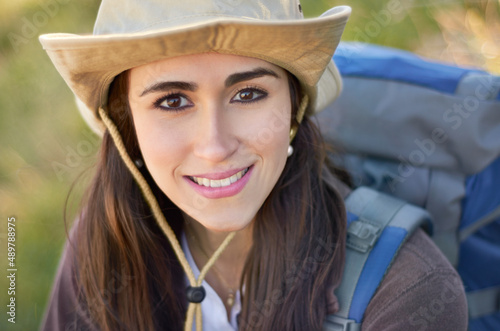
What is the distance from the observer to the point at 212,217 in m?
1.54

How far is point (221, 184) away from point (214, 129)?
0.68 ft

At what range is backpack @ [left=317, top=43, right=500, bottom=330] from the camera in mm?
1822

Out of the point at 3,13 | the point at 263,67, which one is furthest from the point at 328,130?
the point at 3,13

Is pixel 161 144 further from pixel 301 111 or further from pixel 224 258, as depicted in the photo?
pixel 224 258

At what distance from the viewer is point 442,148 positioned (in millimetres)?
1876

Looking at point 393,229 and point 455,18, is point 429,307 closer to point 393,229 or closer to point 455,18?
point 393,229

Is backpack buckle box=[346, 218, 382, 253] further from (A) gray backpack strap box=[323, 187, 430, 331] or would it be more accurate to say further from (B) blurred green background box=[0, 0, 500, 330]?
(B) blurred green background box=[0, 0, 500, 330]

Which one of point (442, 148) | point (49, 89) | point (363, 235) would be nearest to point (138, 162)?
point (363, 235)

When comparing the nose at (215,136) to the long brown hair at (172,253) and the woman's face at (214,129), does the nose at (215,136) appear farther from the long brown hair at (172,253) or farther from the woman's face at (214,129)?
the long brown hair at (172,253)

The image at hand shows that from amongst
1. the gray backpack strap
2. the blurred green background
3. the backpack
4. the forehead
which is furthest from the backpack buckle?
the blurred green background

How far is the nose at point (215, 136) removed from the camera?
4.52ft

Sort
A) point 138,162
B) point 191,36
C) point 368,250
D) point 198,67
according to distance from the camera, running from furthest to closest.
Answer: point 138,162 → point 368,250 → point 198,67 → point 191,36

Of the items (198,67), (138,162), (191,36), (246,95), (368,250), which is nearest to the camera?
(191,36)

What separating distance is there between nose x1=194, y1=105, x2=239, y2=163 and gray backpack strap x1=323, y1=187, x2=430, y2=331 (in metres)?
0.55
